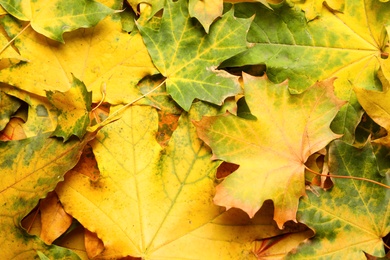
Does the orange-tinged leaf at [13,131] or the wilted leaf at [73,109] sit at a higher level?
the wilted leaf at [73,109]

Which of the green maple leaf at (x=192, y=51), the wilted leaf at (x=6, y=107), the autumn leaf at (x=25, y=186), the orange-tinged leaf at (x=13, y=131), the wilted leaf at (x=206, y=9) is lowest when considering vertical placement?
the autumn leaf at (x=25, y=186)

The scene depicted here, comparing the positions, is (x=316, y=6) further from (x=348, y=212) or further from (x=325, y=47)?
(x=348, y=212)

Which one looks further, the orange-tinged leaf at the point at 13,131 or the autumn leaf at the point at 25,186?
the orange-tinged leaf at the point at 13,131

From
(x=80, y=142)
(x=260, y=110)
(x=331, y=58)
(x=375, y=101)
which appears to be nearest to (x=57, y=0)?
(x=80, y=142)

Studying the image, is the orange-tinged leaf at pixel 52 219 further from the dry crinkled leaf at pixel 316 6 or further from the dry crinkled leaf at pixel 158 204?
the dry crinkled leaf at pixel 316 6

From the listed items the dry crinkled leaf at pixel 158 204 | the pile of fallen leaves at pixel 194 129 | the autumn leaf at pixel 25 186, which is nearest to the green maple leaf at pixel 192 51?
the pile of fallen leaves at pixel 194 129

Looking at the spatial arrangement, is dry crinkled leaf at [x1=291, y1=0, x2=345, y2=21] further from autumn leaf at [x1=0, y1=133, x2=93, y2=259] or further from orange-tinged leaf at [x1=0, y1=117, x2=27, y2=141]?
orange-tinged leaf at [x1=0, y1=117, x2=27, y2=141]

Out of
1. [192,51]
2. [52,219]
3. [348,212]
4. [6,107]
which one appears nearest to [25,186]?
[52,219]

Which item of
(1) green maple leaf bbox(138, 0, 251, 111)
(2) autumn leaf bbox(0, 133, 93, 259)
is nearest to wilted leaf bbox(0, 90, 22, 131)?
(2) autumn leaf bbox(0, 133, 93, 259)

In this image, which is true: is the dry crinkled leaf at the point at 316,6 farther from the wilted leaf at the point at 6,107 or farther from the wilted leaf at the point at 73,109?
the wilted leaf at the point at 6,107
